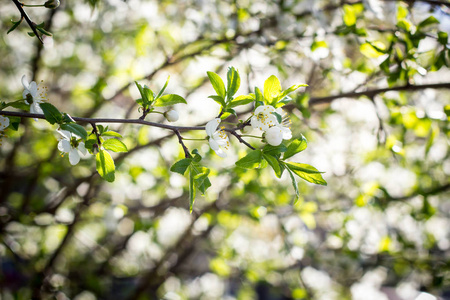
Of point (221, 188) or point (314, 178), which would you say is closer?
point (314, 178)

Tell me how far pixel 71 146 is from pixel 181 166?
289 mm

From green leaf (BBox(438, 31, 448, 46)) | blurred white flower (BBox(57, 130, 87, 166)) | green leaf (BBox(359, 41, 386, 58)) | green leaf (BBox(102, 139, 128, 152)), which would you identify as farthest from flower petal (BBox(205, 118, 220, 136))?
green leaf (BBox(438, 31, 448, 46))

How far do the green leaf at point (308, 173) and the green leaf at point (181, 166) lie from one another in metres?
0.23

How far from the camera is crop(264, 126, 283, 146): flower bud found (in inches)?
30.6

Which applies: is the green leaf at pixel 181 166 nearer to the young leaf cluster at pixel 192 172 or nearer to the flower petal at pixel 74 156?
the young leaf cluster at pixel 192 172

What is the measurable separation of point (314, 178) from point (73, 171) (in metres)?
2.13

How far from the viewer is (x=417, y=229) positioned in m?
2.55

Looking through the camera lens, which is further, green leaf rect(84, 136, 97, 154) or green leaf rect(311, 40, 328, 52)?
green leaf rect(311, 40, 328, 52)

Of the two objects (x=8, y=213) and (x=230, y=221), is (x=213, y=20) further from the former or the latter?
(x=8, y=213)

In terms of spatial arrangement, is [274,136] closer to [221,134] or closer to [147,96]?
[221,134]

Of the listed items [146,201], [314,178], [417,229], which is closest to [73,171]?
[146,201]

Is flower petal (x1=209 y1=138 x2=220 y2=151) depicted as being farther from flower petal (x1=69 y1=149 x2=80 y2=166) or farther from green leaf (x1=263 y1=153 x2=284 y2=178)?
flower petal (x1=69 y1=149 x2=80 y2=166)

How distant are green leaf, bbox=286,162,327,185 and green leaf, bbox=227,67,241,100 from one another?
8.4 inches

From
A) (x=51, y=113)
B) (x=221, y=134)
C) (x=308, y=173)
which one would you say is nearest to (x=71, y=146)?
(x=51, y=113)
